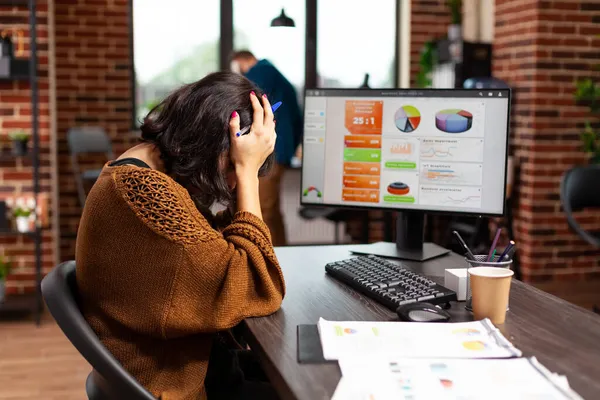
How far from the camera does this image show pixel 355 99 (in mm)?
1940

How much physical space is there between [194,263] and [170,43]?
4767 mm

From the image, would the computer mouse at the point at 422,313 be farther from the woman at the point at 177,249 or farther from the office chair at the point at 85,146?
the office chair at the point at 85,146

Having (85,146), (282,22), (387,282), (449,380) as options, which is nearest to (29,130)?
(85,146)

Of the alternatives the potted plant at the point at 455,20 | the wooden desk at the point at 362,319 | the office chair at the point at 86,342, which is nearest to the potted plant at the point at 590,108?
the potted plant at the point at 455,20

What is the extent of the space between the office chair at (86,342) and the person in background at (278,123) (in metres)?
2.92

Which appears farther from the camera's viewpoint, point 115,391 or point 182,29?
point 182,29

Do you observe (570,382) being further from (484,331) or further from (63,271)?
(63,271)

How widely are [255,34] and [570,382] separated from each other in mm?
5138

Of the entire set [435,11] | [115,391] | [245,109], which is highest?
[435,11]

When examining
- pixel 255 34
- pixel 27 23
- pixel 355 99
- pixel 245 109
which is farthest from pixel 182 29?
pixel 245 109

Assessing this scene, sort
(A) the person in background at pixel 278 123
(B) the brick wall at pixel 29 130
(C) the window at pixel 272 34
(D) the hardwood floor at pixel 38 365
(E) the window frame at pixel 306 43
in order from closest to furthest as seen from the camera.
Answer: (D) the hardwood floor at pixel 38 365 → (B) the brick wall at pixel 29 130 → (A) the person in background at pixel 278 123 → (E) the window frame at pixel 306 43 → (C) the window at pixel 272 34

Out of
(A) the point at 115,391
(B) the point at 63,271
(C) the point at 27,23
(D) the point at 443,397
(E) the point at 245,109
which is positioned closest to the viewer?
(D) the point at 443,397

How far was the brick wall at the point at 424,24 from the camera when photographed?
18.5 ft

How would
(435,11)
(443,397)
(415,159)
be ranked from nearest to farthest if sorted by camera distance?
1. (443,397)
2. (415,159)
3. (435,11)
